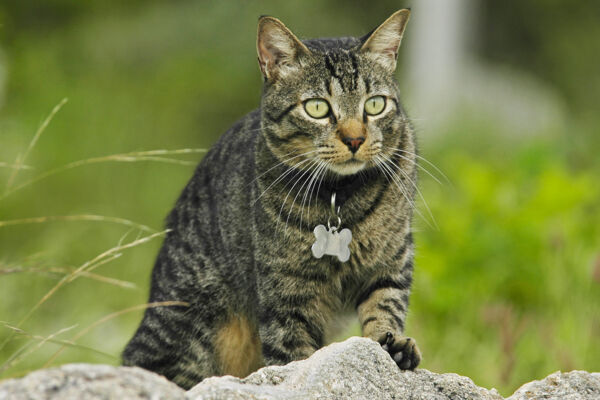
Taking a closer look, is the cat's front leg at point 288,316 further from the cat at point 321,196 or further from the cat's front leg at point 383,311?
Answer: the cat's front leg at point 383,311

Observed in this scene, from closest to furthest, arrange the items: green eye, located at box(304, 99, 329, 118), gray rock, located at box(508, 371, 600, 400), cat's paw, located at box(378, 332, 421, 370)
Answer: gray rock, located at box(508, 371, 600, 400) → cat's paw, located at box(378, 332, 421, 370) → green eye, located at box(304, 99, 329, 118)

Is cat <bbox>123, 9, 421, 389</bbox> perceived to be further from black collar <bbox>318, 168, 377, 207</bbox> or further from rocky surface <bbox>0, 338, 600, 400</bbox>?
rocky surface <bbox>0, 338, 600, 400</bbox>

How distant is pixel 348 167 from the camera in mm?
2430

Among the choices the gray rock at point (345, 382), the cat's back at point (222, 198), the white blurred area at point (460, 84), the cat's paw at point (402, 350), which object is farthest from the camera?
the white blurred area at point (460, 84)

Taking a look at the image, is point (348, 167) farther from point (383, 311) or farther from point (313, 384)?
point (313, 384)

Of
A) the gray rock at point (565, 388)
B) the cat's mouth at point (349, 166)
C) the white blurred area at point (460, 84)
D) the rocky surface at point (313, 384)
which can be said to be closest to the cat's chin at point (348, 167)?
the cat's mouth at point (349, 166)

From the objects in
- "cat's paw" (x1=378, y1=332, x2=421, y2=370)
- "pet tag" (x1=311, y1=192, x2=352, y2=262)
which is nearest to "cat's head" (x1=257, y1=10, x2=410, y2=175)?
"pet tag" (x1=311, y1=192, x2=352, y2=262)

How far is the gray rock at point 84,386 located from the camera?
1396 mm

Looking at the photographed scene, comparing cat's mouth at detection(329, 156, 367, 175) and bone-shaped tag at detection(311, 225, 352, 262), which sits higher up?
cat's mouth at detection(329, 156, 367, 175)

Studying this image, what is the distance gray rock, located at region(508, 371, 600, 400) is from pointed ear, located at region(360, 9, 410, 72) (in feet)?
3.59

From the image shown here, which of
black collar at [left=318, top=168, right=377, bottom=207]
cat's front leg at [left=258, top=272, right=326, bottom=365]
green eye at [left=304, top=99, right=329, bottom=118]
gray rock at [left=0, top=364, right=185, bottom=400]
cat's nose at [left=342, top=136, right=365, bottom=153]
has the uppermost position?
green eye at [left=304, top=99, right=329, bottom=118]

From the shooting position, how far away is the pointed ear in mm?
2543

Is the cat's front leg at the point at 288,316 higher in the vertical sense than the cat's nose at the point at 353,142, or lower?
lower

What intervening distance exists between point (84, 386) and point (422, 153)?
383cm
